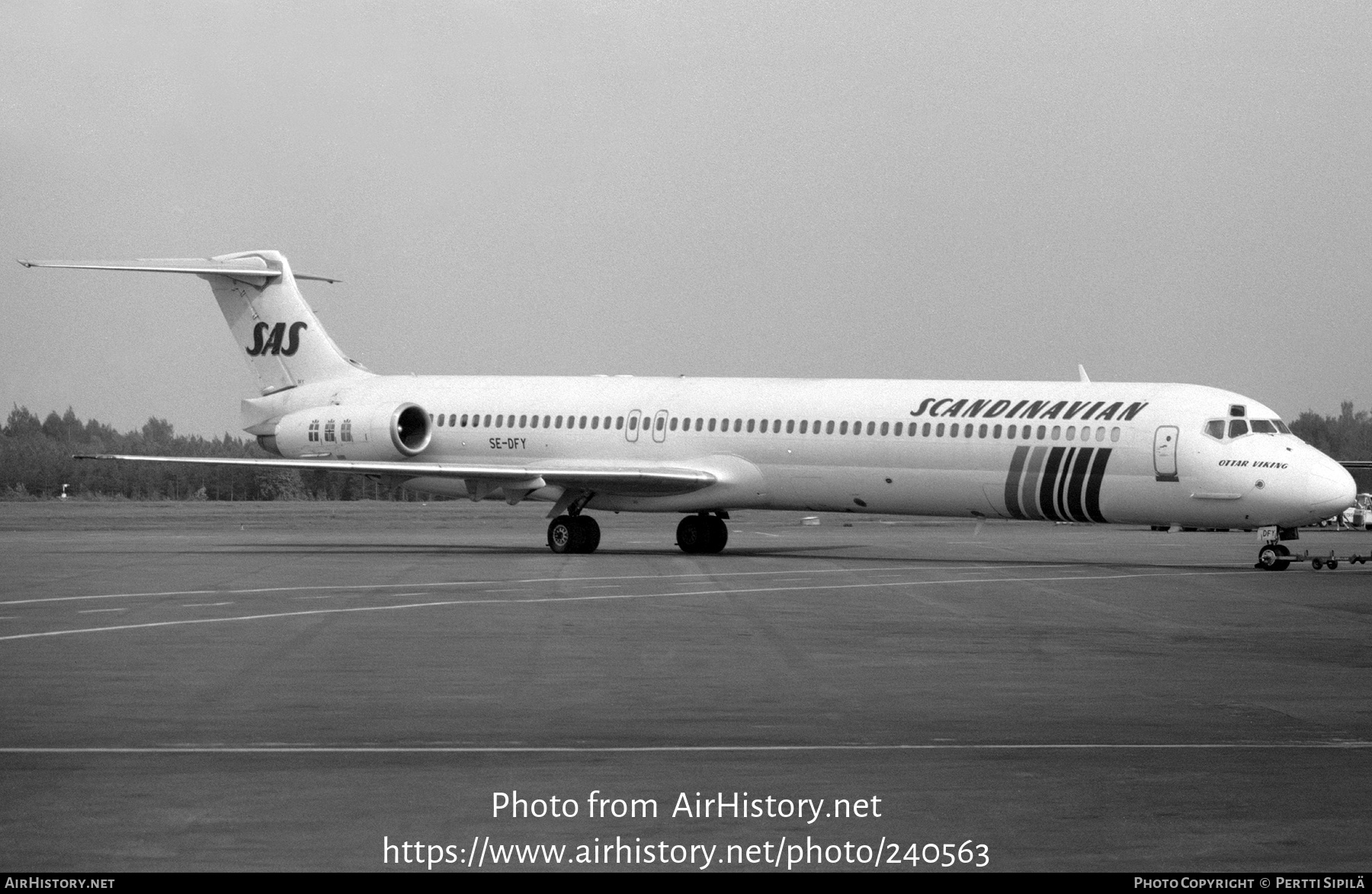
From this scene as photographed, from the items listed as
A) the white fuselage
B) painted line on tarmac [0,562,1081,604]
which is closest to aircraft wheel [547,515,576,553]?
the white fuselage

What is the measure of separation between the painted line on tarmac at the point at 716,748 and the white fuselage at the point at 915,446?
Answer: 1936cm

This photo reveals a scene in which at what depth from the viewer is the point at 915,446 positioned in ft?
108

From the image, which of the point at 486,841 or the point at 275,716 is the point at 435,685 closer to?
the point at 275,716

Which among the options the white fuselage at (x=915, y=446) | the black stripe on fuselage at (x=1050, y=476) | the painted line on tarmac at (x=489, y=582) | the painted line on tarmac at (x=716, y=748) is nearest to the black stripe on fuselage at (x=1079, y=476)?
the white fuselage at (x=915, y=446)

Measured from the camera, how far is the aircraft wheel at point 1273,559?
30.8m

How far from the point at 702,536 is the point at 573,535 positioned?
2696 mm

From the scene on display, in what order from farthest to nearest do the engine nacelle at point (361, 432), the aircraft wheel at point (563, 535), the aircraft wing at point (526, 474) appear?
the engine nacelle at point (361, 432) → the aircraft wheel at point (563, 535) → the aircraft wing at point (526, 474)

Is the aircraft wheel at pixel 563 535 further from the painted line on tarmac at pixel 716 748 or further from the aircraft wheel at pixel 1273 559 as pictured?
the painted line on tarmac at pixel 716 748

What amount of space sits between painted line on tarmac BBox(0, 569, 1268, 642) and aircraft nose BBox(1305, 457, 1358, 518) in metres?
1.53

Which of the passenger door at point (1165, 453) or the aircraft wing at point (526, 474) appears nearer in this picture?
the passenger door at point (1165, 453)

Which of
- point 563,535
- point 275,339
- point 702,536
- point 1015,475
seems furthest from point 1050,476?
point 275,339

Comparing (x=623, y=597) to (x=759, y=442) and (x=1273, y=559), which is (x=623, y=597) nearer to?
(x=759, y=442)

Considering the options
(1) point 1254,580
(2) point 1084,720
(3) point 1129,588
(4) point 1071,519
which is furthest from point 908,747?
(4) point 1071,519

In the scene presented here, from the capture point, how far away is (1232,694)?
1411cm
